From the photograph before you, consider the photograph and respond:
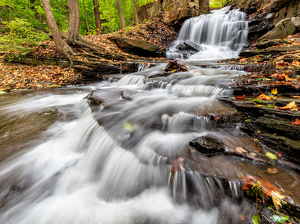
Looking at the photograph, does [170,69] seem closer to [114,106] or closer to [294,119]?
[114,106]

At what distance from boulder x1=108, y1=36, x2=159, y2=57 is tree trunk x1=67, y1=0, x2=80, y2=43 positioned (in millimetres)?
2993

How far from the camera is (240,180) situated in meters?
1.59

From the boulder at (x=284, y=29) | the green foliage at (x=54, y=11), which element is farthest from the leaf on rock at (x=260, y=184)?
the green foliage at (x=54, y=11)

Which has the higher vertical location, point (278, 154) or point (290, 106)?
point (290, 106)

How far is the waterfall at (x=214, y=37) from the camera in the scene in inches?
445

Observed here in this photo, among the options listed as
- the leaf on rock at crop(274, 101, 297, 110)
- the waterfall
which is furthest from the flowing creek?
the waterfall

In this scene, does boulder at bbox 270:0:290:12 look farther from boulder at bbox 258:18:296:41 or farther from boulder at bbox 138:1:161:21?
boulder at bbox 138:1:161:21

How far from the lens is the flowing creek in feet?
5.47

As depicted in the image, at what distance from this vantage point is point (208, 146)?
2.05m

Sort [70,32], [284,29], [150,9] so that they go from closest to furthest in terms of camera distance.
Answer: [284,29] < [70,32] < [150,9]

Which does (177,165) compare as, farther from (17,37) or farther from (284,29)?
(17,37)

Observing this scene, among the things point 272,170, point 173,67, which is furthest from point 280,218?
point 173,67

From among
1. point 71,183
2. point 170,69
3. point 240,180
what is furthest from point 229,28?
point 71,183

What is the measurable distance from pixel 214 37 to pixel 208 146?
14329 mm
